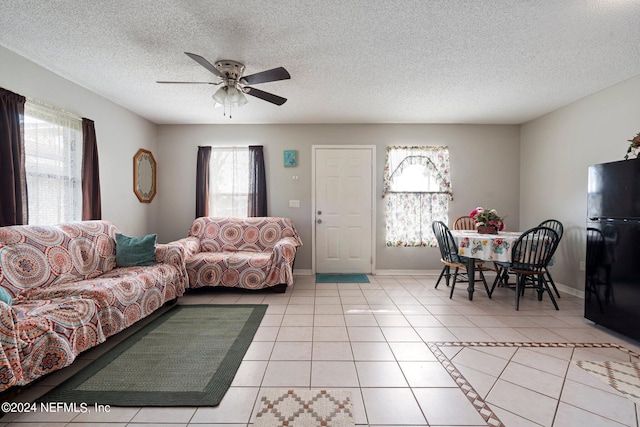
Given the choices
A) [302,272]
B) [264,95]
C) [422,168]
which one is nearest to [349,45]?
[264,95]

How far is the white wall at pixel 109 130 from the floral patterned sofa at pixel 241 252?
2.82 feet

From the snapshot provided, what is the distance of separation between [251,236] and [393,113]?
8.87ft

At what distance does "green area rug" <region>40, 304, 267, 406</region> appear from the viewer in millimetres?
1636

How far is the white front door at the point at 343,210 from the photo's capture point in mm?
4535

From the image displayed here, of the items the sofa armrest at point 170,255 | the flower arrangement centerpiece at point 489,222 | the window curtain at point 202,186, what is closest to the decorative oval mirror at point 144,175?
the window curtain at point 202,186

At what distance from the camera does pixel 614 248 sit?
2.36m

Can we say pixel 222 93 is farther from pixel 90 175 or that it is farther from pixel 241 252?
pixel 241 252

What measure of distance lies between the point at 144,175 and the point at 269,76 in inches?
117

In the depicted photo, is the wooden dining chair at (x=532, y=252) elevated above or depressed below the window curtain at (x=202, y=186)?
below

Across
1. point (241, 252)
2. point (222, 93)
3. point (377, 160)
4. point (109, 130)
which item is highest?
point (222, 93)

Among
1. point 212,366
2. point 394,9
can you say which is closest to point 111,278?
point 212,366

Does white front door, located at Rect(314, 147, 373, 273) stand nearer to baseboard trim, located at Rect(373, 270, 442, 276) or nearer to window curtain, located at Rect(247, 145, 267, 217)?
baseboard trim, located at Rect(373, 270, 442, 276)

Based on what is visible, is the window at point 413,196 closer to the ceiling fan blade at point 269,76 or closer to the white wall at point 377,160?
the white wall at point 377,160

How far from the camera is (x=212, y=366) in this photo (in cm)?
194
